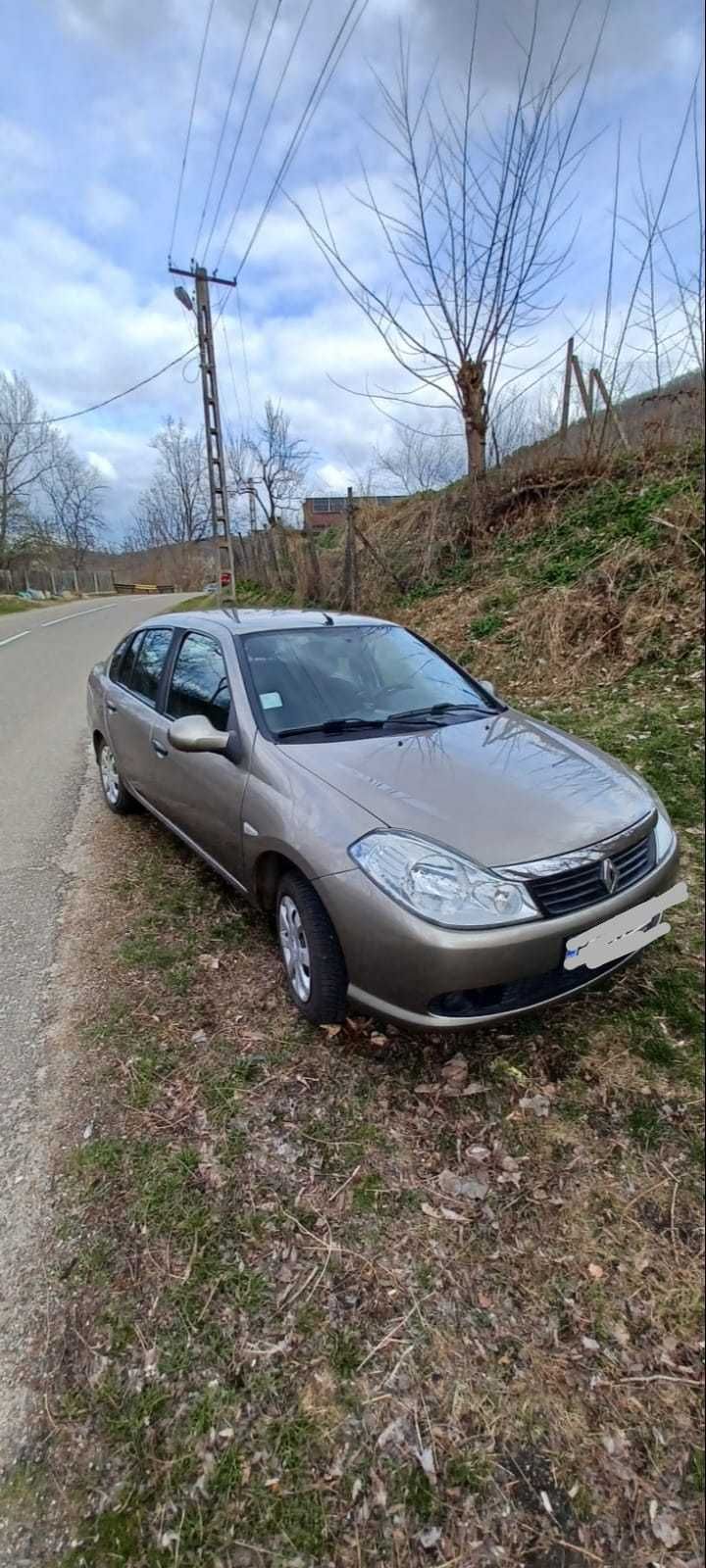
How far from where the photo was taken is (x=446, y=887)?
219cm

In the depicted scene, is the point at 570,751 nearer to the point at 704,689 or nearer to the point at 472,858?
the point at 472,858

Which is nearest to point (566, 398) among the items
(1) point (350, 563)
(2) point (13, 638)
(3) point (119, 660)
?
(1) point (350, 563)

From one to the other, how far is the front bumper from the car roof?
5.76ft

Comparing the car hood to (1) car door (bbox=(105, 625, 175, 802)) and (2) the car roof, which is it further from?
(1) car door (bbox=(105, 625, 175, 802))

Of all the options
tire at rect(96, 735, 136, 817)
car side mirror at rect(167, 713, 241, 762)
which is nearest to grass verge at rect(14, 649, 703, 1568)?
car side mirror at rect(167, 713, 241, 762)

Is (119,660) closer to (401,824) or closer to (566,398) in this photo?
Result: (401,824)

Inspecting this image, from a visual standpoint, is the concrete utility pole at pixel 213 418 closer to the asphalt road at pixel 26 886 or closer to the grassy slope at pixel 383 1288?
the asphalt road at pixel 26 886

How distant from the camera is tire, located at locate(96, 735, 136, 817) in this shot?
4.84 meters

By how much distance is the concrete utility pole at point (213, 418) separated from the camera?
1638cm

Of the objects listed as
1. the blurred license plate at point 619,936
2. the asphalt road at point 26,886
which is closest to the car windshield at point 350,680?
the blurred license plate at point 619,936

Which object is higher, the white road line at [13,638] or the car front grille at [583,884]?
the white road line at [13,638]

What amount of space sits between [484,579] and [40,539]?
47422 millimetres

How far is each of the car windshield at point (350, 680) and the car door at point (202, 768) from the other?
0.71ft

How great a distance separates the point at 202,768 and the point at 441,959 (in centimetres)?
168
